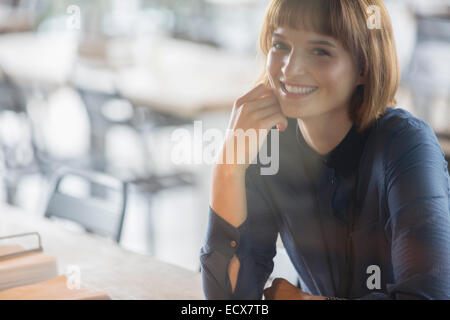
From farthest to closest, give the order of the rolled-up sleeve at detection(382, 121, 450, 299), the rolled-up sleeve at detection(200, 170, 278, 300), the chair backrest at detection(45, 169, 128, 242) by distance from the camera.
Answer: the chair backrest at detection(45, 169, 128, 242) < the rolled-up sleeve at detection(200, 170, 278, 300) < the rolled-up sleeve at detection(382, 121, 450, 299)

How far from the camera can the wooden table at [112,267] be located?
1.31 meters

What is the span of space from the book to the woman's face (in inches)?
20.5

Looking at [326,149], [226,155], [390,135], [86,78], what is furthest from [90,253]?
[86,78]

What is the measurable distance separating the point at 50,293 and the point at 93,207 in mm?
759

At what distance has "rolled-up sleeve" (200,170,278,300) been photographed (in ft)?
4.01

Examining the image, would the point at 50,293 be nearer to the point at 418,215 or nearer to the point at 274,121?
the point at 274,121

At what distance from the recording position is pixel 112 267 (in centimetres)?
145

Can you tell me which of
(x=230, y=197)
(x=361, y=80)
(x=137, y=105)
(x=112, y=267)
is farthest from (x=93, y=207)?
(x=137, y=105)

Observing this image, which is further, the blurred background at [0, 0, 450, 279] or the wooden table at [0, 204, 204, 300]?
the blurred background at [0, 0, 450, 279]

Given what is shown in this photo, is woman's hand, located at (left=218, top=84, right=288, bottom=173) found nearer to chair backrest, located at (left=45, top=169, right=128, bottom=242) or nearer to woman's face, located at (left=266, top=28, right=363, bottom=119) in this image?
woman's face, located at (left=266, top=28, right=363, bottom=119)

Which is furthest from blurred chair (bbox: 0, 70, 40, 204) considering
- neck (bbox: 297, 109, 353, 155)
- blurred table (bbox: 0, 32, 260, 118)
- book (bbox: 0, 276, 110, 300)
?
neck (bbox: 297, 109, 353, 155)

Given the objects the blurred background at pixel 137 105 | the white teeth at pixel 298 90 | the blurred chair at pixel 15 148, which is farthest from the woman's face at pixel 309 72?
the blurred chair at pixel 15 148

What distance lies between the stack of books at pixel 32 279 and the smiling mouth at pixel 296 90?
0.52m
